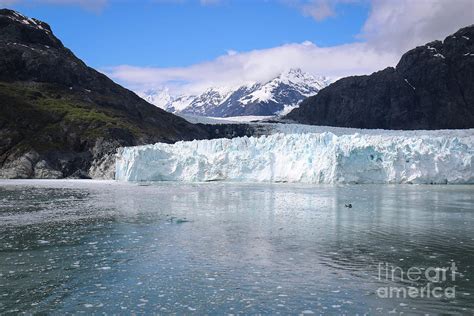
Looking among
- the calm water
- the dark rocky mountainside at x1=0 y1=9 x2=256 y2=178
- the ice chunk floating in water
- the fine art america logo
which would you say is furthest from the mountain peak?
the fine art america logo

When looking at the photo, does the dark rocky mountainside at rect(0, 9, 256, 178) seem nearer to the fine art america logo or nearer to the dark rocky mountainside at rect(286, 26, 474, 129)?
the dark rocky mountainside at rect(286, 26, 474, 129)

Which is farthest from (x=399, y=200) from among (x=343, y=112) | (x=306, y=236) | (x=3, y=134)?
(x=343, y=112)

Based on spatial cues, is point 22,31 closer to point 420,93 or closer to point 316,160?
point 316,160

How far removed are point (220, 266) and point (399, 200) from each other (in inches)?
668

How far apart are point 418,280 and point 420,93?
11129cm

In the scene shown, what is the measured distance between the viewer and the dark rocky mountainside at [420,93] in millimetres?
109750

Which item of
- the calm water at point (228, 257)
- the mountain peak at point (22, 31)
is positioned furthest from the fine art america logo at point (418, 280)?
the mountain peak at point (22, 31)

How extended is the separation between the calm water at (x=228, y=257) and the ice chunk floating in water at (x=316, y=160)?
16.7m

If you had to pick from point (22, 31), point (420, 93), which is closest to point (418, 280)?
point (22, 31)

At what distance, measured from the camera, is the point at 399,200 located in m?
26.1

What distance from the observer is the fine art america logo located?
30.7 ft

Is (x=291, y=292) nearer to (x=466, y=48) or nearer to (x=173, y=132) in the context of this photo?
(x=173, y=132)

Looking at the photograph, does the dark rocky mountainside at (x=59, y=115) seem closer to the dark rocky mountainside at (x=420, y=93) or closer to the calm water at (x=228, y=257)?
the calm water at (x=228, y=257)

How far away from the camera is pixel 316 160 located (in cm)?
4044
